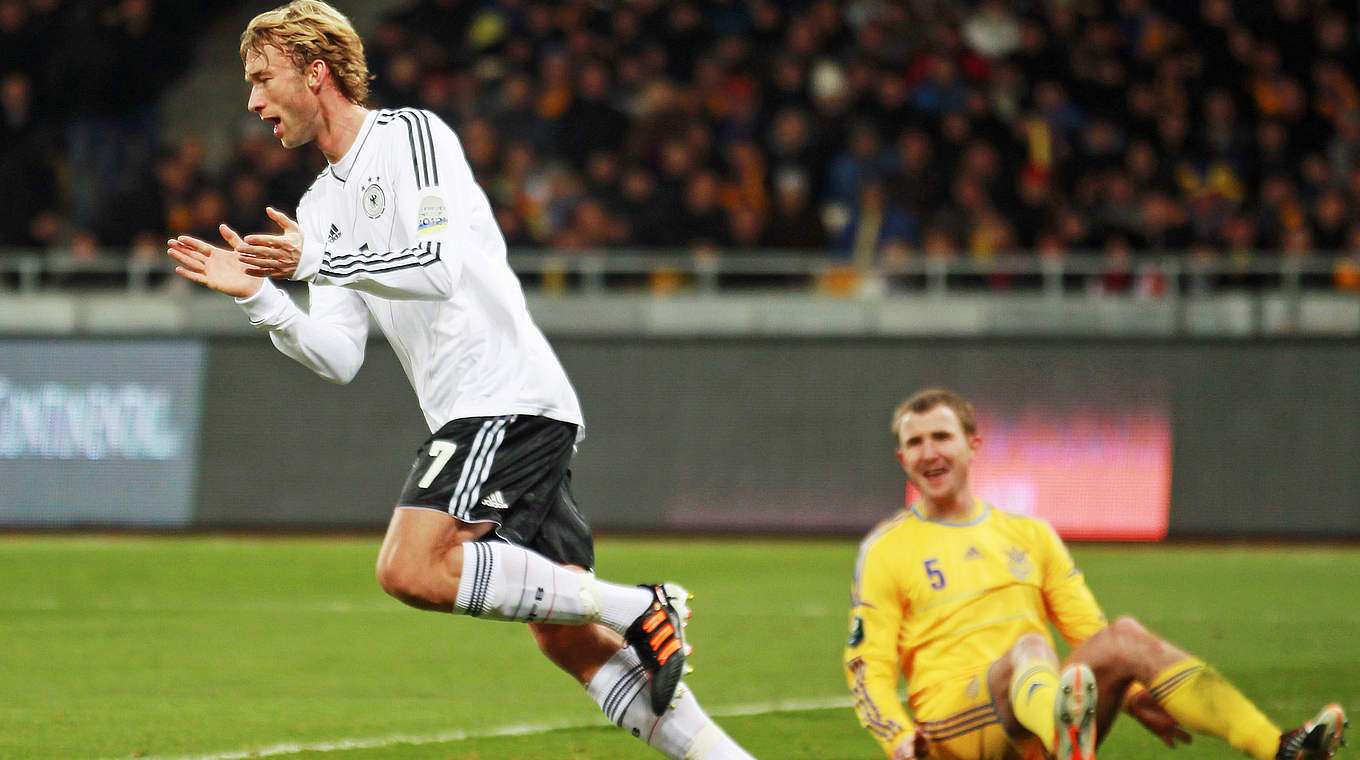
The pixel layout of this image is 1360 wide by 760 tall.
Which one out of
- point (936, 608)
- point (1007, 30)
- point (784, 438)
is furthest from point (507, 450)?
point (1007, 30)

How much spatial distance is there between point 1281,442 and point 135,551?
8.44 m

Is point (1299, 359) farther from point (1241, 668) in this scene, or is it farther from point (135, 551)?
point (135, 551)

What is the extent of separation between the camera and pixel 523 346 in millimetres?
4551

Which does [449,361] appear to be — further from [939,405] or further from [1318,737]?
[1318,737]

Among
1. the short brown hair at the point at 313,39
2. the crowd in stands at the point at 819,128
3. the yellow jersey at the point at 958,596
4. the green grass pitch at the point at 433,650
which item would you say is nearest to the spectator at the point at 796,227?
the crowd in stands at the point at 819,128

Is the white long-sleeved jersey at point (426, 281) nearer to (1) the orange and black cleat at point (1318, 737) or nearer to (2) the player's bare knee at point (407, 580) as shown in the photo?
(2) the player's bare knee at point (407, 580)

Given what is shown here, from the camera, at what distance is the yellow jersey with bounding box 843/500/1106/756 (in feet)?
16.0

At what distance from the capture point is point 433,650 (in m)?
8.16

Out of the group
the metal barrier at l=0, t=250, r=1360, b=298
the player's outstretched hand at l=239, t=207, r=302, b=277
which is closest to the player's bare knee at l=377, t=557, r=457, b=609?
the player's outstretched hand at l=239, t=207, r=302, b=277

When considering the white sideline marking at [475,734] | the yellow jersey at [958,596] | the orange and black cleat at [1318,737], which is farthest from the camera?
the white sideline marking at [475,734]

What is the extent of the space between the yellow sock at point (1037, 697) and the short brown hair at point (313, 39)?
2346mm

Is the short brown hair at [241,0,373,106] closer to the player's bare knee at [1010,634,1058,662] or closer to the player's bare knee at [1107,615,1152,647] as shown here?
the player's bare knee at [1010,634,1058,662]

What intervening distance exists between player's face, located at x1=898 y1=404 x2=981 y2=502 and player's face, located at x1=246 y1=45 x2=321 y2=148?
1.87m

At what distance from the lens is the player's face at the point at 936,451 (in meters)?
4.93
